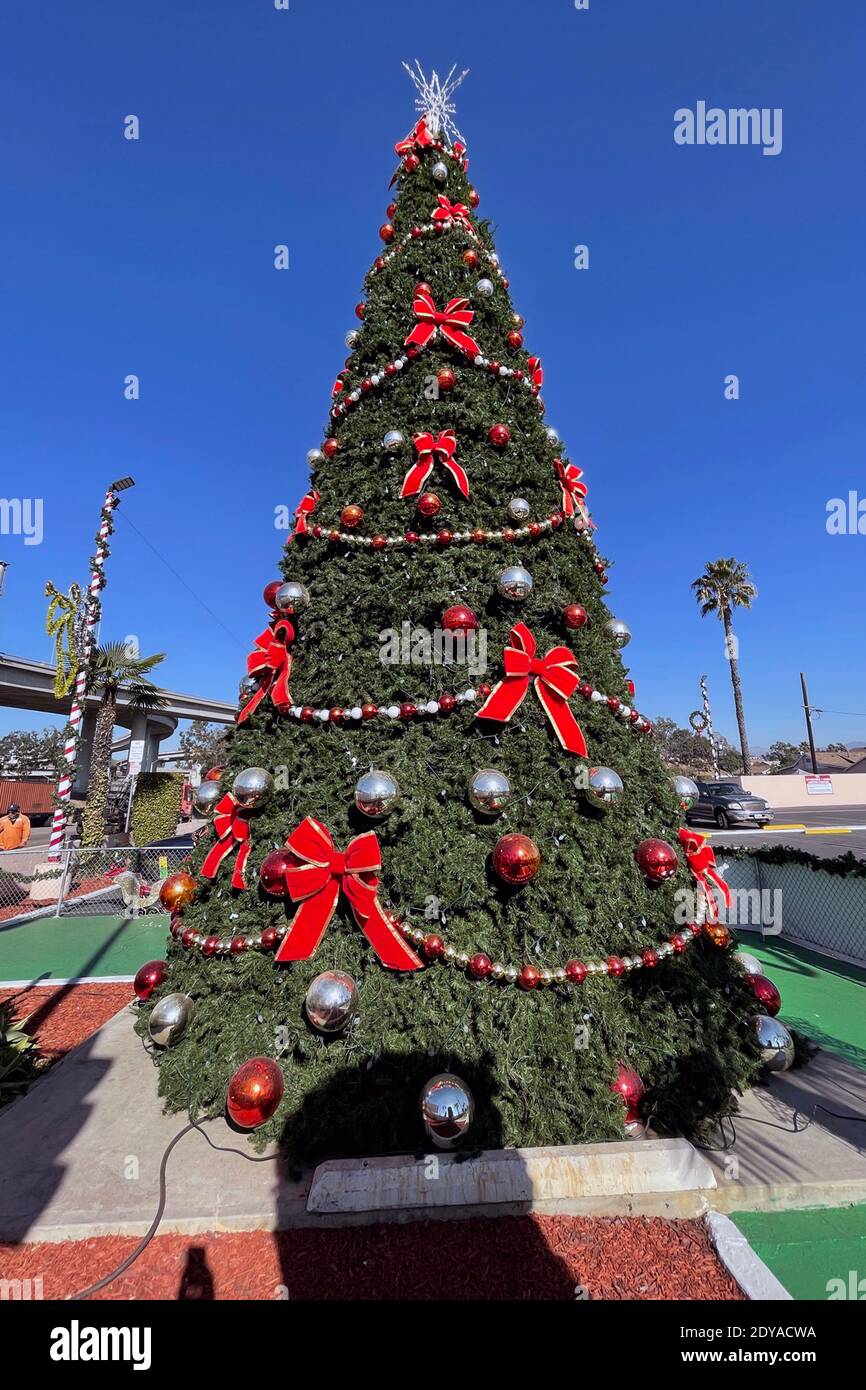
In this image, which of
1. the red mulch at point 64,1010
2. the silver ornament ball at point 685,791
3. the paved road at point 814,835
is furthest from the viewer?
the paved road at point 814,835

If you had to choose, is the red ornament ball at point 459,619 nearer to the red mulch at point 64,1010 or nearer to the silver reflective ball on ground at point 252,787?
the silver reflective ball on ground at point 252,787

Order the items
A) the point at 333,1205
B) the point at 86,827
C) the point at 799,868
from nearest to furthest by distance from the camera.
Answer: the point at 333,1205 → the point at 799,868 → the point at 86,827

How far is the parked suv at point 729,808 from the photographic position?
2002 cm

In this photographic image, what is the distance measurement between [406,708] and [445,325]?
10.2 feet

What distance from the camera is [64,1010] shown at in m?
5.44

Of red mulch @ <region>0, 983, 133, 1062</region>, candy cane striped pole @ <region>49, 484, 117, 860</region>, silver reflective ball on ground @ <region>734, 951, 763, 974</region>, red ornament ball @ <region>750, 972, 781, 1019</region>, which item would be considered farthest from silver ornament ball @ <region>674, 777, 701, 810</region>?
candy cane striped pole @ <region>49, 484, 117, 860</region>

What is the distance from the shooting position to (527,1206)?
256 cm

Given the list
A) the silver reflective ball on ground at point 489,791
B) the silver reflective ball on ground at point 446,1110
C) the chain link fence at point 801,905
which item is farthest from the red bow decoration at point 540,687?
the chain link fence at point 801,905

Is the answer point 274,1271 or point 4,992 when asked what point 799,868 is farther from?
point 4,992

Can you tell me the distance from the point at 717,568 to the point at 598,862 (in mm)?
36172

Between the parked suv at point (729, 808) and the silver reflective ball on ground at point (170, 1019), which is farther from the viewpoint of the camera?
the parked suv at point (729, 808)

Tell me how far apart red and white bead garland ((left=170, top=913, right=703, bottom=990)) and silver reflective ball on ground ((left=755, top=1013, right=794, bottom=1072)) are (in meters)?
0.65

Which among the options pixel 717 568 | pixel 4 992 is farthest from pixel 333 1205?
pixel 717 568

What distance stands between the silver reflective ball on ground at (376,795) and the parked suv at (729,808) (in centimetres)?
1939
